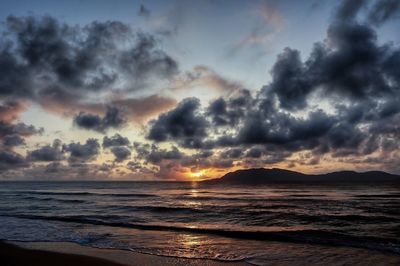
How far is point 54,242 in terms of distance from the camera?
658 inches

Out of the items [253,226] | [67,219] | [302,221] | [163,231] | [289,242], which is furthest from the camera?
[67,219]

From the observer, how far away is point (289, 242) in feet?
56.1

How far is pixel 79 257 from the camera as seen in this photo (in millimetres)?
13086

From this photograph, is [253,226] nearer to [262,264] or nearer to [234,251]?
[234,251]

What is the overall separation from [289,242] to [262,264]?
17.6 feet

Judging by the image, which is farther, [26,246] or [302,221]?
[302,221]

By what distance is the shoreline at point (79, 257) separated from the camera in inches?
477

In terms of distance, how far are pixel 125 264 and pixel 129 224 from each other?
39.1 ft

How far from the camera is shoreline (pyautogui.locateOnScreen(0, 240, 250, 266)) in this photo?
12.1 metres

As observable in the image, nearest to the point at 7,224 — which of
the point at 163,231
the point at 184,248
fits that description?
the point at 163,231

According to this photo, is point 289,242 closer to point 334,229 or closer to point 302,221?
point 334,229

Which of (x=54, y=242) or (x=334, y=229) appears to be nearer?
(x=54, y=242)

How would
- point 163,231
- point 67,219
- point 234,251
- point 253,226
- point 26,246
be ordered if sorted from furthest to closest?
point 67,219 < point 253,226 < point 163,231 < point 26,246 < point 234,251

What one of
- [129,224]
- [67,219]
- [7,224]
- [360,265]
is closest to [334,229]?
[360,265]
